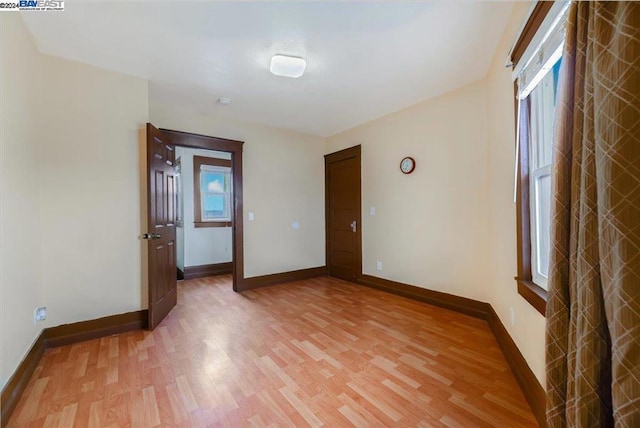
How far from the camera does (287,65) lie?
2.31 metres

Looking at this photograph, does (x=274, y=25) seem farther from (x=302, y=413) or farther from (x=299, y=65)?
(x=302, y=413)

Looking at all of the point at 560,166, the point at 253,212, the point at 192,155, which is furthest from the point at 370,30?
the point at 192,155

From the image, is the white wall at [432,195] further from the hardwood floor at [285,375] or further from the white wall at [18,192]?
the white wall at [18,192]

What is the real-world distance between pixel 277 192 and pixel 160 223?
1882mm

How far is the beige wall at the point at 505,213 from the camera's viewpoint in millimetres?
1565

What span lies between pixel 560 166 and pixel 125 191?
3.29 m

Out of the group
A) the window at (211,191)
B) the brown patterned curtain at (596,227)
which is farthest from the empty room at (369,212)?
the window at (211,191)

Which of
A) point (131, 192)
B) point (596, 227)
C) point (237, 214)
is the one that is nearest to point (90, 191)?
point (131, 192)

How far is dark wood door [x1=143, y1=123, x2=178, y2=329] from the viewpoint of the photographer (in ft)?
8.57

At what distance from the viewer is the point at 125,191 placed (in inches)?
103

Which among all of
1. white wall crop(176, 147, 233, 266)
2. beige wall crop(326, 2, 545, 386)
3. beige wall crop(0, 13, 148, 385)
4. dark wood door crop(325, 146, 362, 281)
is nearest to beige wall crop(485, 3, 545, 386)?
beige wall crop(326, 2, 545, 386)

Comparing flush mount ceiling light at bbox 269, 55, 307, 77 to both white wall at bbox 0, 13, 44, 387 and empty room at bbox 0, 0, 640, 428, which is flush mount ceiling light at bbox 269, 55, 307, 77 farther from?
white wall at bbox 0, 13, 44, 387

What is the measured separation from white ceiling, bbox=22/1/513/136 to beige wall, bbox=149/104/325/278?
0.94 metres

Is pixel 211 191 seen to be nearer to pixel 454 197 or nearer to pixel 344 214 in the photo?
pixel 344 214
